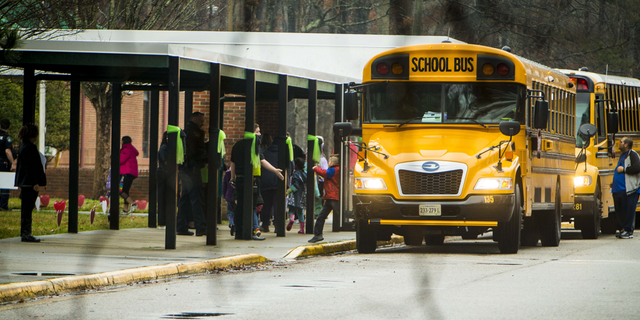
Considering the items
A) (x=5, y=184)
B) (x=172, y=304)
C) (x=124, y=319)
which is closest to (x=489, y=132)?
(x=172, y=304)

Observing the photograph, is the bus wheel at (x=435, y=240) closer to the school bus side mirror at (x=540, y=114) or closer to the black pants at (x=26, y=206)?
the school bus side mirror at (x=540, y=114)

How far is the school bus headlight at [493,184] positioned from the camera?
10195 mm

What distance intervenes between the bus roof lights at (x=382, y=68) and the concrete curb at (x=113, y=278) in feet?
8.01

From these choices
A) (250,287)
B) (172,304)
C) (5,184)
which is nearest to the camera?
(172,304)

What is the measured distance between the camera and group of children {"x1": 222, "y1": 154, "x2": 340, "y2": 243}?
1240 centimetres

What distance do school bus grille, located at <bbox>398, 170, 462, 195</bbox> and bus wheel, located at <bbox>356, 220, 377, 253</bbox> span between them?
0.98m

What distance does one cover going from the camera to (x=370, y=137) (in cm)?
1089

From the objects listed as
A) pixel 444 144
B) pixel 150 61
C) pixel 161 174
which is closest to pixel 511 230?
pixel 444 144

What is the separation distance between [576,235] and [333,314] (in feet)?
41.5

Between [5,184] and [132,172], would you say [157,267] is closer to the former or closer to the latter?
[5,184]

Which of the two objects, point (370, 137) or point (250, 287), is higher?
point (370, 137)

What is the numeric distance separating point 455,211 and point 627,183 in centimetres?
588

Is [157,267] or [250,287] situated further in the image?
[157,267]

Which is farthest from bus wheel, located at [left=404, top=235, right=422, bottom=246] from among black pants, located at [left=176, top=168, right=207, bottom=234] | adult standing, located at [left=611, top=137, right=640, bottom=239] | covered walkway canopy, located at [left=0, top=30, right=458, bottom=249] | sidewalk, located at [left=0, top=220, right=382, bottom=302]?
adult standing, located at [left=611, top=137, right=640, bottom=239]
